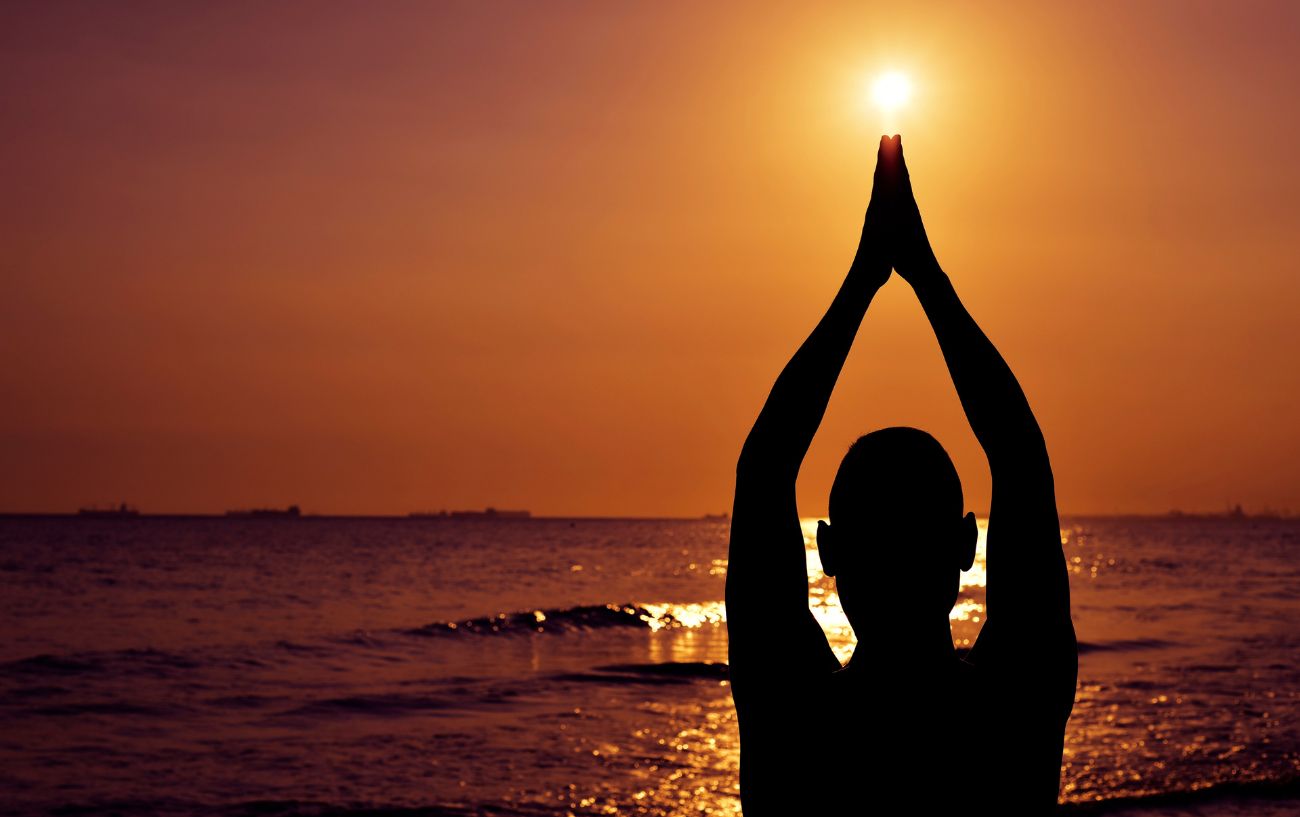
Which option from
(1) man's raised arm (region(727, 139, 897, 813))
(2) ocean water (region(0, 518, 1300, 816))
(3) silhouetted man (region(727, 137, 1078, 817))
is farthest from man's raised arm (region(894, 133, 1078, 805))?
(2) ocean water (region(0, 518, 1300, 816))

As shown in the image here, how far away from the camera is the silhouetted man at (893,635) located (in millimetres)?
1451

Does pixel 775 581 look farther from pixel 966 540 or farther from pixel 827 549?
pixel 966 540

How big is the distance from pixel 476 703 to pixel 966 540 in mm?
20013

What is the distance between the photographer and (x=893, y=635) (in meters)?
1.52

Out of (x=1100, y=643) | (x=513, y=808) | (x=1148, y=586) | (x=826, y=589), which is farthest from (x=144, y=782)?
(x=1148, y=586)

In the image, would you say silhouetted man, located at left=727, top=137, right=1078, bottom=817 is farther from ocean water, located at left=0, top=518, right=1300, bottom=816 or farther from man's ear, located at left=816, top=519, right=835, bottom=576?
ocean water, located at left=0, top=518, right=1300, bottom=816

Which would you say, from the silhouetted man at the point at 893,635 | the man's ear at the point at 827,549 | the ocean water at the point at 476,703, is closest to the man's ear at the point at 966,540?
the silhouetted man at the point at 893,635

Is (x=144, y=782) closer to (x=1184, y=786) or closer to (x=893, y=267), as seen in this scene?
(x=1184, y=786)

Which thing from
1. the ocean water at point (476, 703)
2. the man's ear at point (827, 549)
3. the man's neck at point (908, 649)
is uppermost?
the man's ear at point (827, 549)

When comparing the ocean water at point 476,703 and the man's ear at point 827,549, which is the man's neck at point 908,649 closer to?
the man's ear at point 827,549

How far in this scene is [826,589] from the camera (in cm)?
5944

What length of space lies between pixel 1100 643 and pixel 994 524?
3272 cm

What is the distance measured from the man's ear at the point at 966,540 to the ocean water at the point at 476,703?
1192cm

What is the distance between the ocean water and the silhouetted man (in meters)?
11.9
